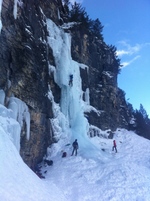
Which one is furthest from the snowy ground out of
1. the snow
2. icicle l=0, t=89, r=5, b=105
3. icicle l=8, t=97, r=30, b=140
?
icicle l=8, t=97, r=30, b=140

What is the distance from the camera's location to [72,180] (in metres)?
12.4

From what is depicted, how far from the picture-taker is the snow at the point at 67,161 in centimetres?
839

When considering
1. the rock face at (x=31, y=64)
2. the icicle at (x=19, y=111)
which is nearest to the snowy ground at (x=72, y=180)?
the rock face at (x=31, y=64)

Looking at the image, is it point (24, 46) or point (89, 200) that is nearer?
point (89, 200)

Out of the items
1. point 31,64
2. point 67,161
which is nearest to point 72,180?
point 67,161

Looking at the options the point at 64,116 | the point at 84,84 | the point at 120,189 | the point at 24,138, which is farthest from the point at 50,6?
the point at 120,189

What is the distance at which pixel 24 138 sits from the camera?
13.2 meters

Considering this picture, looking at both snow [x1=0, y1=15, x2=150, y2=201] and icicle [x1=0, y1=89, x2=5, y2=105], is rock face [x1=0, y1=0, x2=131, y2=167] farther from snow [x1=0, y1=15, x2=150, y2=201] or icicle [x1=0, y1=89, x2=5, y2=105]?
snow [x1=0, y1=15, x2=150, y2=201]

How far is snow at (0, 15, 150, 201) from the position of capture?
330 inches

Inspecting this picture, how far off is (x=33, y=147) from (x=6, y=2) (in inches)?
347

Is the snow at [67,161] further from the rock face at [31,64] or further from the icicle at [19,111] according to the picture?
the rock face at [31,64]

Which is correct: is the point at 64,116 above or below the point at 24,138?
above

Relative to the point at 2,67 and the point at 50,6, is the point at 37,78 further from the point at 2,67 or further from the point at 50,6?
the point at 50,6

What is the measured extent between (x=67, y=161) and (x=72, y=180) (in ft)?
9.15
